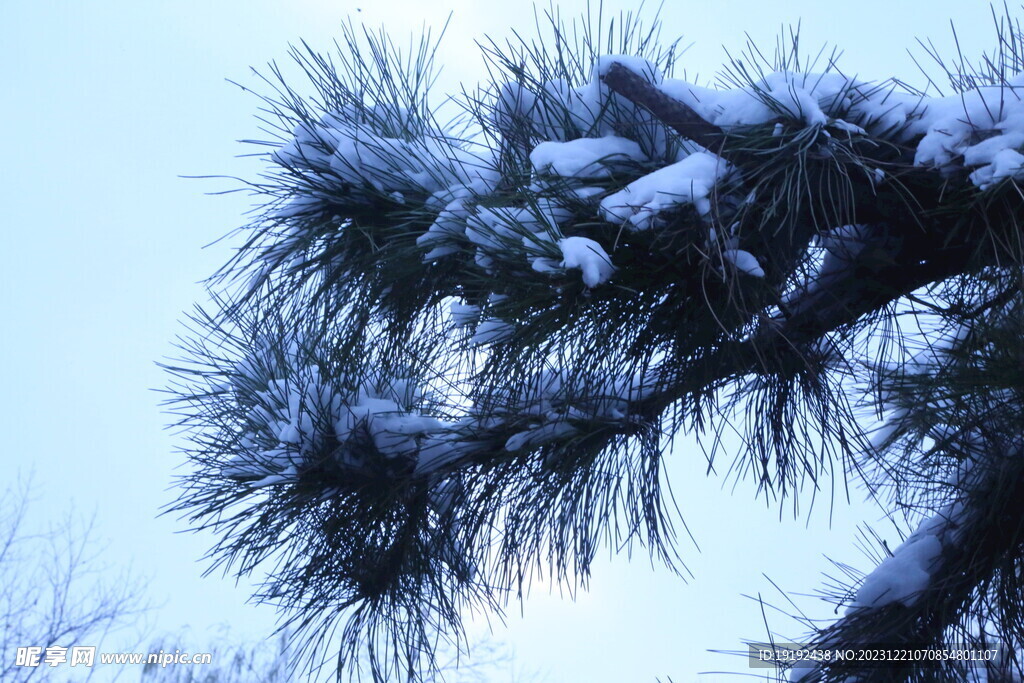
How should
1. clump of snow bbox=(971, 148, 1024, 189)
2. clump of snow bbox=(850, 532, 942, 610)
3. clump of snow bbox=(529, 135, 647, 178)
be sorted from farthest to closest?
1. clump of snow bbox=(850, 532, 942, 610)
2. clump of snow bbox=(529, 135, 647, 178)
3. clump of snow bbox=(971, 148, 1024, 189)

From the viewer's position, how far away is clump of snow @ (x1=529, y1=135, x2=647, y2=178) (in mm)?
1011

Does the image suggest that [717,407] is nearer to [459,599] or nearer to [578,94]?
[578,94]

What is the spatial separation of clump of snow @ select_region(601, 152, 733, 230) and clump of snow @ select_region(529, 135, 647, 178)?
0.08 meters

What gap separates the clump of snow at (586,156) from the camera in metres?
1.01

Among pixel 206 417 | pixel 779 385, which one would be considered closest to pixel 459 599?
pixel 206 417

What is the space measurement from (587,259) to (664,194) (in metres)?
0.11

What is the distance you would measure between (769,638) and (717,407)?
37 cm

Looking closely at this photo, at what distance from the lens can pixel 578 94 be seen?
1.19 metres

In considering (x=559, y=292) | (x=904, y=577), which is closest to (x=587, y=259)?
(x=559, y=292)

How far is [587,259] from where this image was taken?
885 millimetres

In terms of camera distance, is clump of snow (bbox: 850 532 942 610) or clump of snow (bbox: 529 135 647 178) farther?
clump of snow (bbox: 850 532 942 610)

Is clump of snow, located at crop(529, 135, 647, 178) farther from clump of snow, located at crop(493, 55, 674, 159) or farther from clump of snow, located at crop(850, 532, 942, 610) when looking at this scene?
clump of snow, located at crop(850, 532, 942, 610)

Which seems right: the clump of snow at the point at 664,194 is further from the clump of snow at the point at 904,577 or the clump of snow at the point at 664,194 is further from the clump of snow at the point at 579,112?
the clump of snow at the point at 904,577

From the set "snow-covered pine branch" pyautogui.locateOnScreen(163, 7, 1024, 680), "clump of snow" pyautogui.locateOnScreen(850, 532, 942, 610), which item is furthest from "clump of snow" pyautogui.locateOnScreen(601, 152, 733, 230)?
"clump of snow" pyautogui.locateOnScreen(850, 532, 942, 610)
